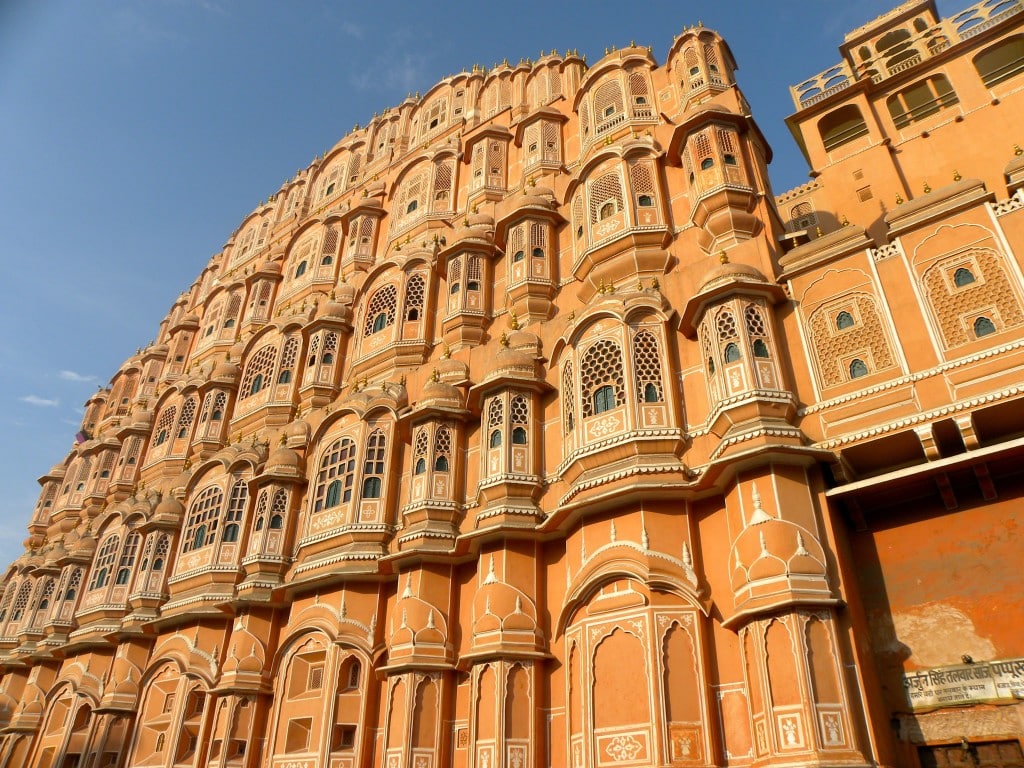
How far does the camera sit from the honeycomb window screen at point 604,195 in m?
18.4

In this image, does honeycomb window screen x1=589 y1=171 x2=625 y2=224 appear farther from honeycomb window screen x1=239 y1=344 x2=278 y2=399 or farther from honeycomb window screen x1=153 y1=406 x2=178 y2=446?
honeycomb window screen x1=153 y1=406 x2=178 y2=446

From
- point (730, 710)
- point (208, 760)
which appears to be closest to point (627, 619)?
point (730, 710)

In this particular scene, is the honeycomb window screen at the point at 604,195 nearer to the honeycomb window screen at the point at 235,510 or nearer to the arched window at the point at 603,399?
the arched window at the point at 603,399

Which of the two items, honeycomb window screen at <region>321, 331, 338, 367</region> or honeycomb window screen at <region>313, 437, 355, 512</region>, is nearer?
honeycomb window screen at <region>313, 437, 355, 512</region>

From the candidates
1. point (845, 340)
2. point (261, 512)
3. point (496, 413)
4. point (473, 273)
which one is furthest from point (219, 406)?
point (845, 340)

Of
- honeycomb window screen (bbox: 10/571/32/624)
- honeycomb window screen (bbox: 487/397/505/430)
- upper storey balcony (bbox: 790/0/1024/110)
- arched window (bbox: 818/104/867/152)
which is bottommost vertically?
honeycomb window screen (bbox: 10/571/32/624)

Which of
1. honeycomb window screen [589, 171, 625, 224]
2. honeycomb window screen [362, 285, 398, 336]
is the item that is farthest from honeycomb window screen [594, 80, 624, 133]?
honeycomb window screen [362, 285, 398, 336]

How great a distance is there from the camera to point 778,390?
501 inches

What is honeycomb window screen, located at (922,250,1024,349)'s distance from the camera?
11.5 meters

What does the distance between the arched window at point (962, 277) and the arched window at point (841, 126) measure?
7.23 m

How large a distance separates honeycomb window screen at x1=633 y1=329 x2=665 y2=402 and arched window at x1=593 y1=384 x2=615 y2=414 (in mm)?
564

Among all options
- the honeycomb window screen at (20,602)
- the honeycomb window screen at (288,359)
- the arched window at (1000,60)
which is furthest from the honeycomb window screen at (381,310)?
the honeycomb window screen at (20,602)

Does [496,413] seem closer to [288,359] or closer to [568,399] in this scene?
[568,399]

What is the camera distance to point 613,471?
1355 centimetres
